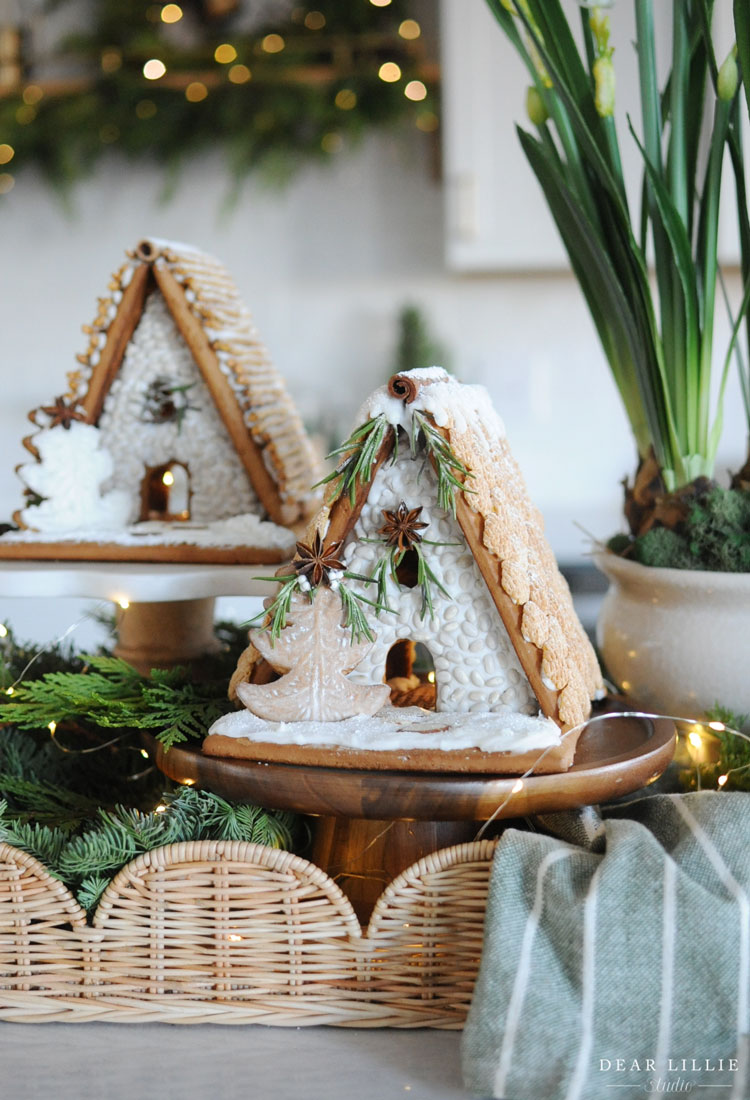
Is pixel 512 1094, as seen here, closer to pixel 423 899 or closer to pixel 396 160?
pixel 423 899

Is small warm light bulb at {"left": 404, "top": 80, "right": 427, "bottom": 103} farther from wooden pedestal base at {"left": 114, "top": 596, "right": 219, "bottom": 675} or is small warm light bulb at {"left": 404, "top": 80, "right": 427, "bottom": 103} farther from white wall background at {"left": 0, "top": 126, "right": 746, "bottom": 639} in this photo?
wooden pedestal base at {"left": 114, "top": 596, "right": 219, "bottom": 675}

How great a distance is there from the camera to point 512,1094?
0.46 m

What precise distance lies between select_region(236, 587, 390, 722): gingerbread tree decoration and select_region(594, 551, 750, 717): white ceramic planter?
0.22 meters

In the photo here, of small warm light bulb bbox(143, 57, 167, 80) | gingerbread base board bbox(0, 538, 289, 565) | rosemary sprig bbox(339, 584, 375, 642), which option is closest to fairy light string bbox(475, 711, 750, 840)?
rosemary sprig bbox(339, 584, 375, 642)

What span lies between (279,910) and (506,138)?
144 cm

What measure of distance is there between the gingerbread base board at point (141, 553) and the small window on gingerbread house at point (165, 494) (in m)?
0.10

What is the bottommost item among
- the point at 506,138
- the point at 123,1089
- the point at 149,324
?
the point at 123,1089

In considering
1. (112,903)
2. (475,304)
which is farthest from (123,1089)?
(475,304)

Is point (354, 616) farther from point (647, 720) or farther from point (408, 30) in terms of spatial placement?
point (408, 30)

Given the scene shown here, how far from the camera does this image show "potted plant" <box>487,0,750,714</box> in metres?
0.68

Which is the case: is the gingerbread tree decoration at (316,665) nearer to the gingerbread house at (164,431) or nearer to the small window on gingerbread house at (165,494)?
the gingerbread house at (164,431)

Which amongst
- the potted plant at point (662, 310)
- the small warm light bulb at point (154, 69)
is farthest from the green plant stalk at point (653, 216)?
the small warm light bulb at point (154, 69)

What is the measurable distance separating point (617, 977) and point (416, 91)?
1.63m

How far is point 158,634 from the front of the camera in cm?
81
